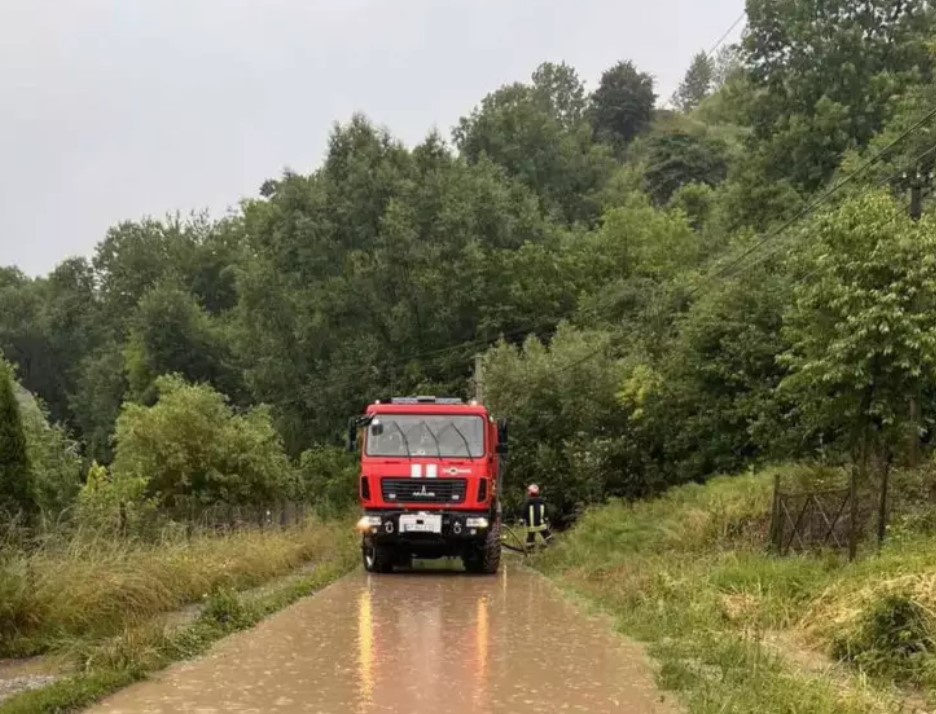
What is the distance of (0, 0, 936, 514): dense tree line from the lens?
50.2ft

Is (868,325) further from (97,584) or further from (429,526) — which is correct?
(97,584)

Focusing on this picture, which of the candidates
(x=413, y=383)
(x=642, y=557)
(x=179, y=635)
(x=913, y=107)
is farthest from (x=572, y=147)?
(x=179, y=635)

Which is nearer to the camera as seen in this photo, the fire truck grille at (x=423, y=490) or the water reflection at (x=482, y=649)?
the water reflection at (x=482, y=649)

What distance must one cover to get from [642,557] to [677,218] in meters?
36.8

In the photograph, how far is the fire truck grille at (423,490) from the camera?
1753 centimetres

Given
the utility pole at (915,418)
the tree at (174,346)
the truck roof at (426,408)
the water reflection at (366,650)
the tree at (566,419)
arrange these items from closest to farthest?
1. the water reflection at (366,650)
2. the utility pole at (915,418)
3. the truck roof at (426,408)
4. the tree at (566,419)
5. the tree at (174,346)

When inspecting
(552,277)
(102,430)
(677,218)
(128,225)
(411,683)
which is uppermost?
(128,225)

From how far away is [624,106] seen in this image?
9988cm

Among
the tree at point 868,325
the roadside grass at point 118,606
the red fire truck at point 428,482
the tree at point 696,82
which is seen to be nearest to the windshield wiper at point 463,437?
the red fire truck at point 428,482

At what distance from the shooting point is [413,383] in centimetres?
4416

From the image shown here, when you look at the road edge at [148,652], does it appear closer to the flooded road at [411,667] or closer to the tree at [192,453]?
the flooded road at [411,667]

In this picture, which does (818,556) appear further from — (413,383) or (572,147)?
(572,147)

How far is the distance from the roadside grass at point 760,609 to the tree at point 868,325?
2202 mm

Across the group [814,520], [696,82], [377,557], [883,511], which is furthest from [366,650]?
[696,82]
